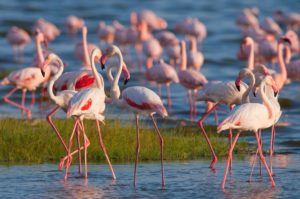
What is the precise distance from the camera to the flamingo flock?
1017cm

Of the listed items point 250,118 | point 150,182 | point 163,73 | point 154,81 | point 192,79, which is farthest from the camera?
point 154,81

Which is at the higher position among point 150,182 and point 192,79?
point 192,79

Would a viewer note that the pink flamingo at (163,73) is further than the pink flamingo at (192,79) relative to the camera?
Yes

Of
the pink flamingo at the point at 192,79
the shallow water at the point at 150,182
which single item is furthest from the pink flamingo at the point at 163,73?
the shallow water at the point at 150,182

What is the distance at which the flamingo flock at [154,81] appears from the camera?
10.2 meters

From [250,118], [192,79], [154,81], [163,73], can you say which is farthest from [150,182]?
[154,81]

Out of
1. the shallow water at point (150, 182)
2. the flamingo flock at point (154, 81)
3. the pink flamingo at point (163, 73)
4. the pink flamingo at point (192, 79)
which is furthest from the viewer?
the pink flamingo at point (163, 73)

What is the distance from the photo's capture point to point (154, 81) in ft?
59.2

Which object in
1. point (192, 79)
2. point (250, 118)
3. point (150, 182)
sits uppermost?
point (192, 79)

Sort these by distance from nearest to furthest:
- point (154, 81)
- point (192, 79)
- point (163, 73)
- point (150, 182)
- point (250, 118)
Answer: point (250, 118) < point (150, 182) < point (192, 79) < point (163, 73) < point (154, 81)

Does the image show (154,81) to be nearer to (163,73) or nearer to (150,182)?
(163,73)

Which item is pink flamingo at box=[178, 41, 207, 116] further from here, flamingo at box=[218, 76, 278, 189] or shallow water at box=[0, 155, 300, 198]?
flamingo at box=[218, 76, 278, 189]

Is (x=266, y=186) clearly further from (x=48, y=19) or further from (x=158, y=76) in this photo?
(x=48, y=19)

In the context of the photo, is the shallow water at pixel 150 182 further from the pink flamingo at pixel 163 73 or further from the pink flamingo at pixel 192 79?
the pink flamingo at pixel 163 73
